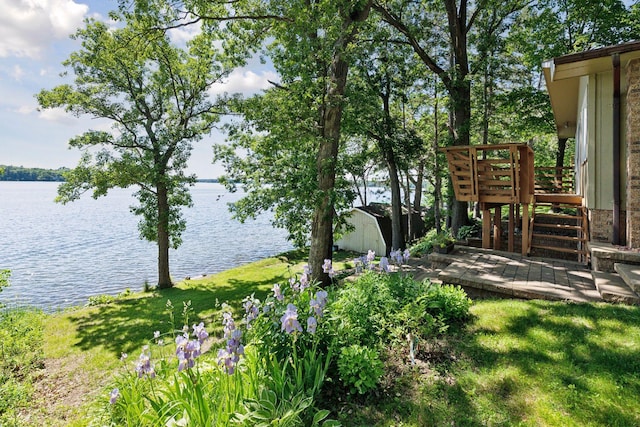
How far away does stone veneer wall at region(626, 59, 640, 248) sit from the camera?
15.2 feet

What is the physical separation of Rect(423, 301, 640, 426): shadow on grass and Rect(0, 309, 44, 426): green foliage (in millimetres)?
5203

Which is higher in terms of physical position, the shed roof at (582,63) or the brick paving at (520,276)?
the shed roof at (582,63)

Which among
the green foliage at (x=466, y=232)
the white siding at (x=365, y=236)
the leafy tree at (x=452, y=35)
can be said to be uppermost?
the leafy tree at (x=452, y=35)

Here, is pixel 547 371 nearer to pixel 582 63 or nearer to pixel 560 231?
pixel 582 63

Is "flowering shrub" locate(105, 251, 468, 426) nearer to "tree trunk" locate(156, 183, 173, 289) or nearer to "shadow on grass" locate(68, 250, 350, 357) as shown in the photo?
"shadow on grass" locate(68, 250, 350, 357)

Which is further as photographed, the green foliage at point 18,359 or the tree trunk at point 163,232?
the tree trunk at point 163,232

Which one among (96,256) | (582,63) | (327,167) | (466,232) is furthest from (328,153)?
(96,256)

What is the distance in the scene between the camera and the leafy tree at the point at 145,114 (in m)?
11.2

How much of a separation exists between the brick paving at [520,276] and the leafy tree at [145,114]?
988 centimetres

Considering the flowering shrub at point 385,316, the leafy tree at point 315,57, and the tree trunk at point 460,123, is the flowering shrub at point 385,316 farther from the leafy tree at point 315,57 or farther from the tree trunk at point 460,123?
the tree trunk at point 460,123

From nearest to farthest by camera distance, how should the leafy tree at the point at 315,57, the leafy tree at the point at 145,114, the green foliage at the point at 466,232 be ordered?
1. the leafy tree at the point at 315,57
2. the green foliage at the point at 466,232
3. the leafy tree at the point at 145,114

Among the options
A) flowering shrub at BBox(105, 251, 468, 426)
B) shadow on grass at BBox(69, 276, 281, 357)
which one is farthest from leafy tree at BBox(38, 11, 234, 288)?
flowering shrub at BBox(105, 251, 468, 426)

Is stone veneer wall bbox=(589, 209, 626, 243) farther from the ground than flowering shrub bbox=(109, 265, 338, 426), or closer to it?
farther from the ground

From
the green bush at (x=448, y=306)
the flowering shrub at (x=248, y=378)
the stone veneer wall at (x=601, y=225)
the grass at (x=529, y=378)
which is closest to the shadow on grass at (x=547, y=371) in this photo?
the grass at (x=529, y=378)
